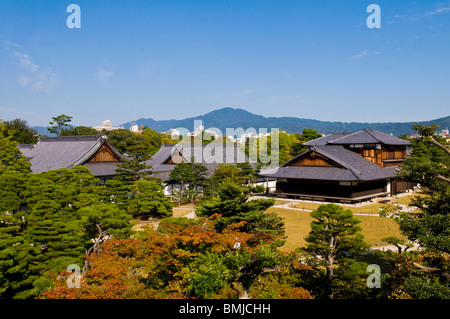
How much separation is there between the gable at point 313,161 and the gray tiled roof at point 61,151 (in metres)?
20.6

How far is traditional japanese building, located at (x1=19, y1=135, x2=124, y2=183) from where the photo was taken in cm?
2937

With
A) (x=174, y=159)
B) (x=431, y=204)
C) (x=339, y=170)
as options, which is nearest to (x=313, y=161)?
(x=339, y=170)

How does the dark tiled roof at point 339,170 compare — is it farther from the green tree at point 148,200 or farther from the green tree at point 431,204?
the green tree at point 431,204

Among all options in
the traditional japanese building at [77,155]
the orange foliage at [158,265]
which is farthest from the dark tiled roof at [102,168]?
the orange foliage at [158,265]

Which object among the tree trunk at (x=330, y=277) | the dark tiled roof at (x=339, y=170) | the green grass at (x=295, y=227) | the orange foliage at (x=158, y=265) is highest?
the dark tiled roof at (x=339, y=170)

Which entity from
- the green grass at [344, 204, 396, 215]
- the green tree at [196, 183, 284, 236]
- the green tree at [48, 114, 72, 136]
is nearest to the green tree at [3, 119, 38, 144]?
the green tree at [48, 114, 72, 136]

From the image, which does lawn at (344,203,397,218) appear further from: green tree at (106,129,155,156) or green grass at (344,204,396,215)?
green tree at (106,129,155,156)

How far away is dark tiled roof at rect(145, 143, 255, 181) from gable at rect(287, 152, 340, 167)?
335 inches

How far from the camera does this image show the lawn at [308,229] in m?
17.1

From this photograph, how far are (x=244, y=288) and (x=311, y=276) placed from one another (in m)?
3.05

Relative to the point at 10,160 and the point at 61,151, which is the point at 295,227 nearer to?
the point at 10,160

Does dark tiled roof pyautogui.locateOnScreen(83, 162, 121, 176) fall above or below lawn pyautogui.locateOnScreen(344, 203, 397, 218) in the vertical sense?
above

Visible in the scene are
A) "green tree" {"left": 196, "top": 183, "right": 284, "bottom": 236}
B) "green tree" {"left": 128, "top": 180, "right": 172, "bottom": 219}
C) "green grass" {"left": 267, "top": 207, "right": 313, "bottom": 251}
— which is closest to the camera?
"green tree" {"left": 196, "top": 183, "right": 284, "bottom": 236}
